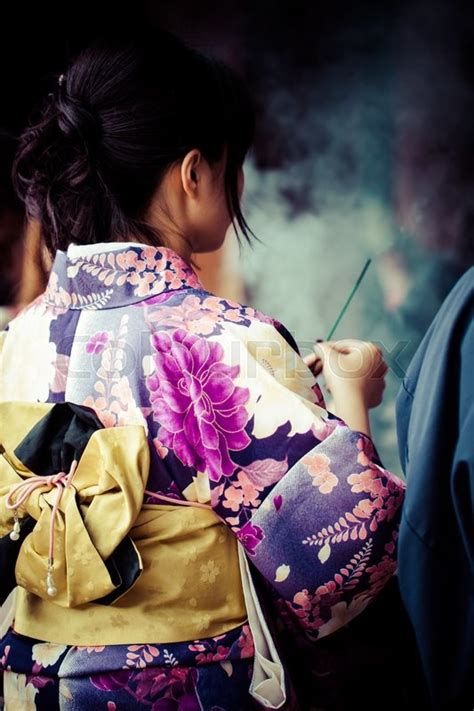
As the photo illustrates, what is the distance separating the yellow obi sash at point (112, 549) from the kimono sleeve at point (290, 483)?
2.5 inches

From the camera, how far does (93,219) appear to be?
1.18 metres

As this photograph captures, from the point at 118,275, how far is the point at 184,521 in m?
0.38

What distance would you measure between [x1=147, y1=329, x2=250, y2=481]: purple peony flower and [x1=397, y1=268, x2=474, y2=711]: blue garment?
277 millimetres

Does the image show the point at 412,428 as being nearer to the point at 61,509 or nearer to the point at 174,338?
the point at 174,338

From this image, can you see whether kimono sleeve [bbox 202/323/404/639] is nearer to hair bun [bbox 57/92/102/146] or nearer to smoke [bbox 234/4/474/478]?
hair bun [bbox 57/92/102/146]

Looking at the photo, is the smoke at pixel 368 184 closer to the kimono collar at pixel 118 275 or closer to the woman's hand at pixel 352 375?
the woman's hand at pixel 352 375

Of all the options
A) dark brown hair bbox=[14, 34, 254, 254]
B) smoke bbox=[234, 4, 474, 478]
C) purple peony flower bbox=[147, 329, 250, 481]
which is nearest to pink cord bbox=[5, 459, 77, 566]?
purple peony flower bbox=[147, 329, 250, 481]

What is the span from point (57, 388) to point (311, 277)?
2.89 feet

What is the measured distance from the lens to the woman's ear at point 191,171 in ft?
3.84

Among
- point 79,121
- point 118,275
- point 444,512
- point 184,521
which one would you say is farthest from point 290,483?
point 79,121

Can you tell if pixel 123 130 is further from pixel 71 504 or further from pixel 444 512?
pixel 444 512

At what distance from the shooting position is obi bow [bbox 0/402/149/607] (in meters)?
0.97

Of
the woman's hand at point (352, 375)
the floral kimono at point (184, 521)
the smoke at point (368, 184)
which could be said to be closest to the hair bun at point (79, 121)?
the floral kimono at point (184, 521)

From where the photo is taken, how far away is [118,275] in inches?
44.1
